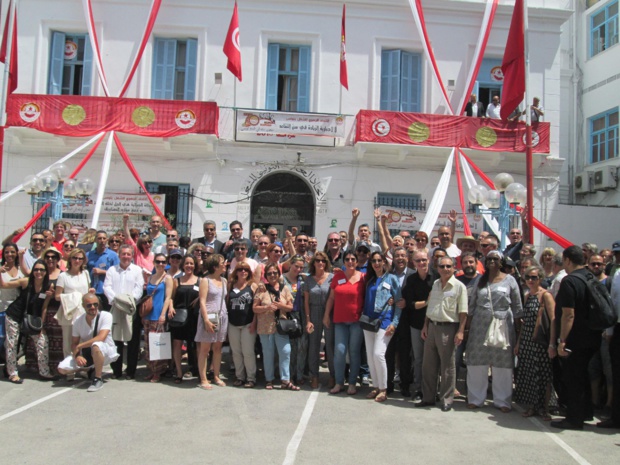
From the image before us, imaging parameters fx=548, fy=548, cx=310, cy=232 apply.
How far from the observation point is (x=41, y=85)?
14.4 meters

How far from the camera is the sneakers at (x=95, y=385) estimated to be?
6.05 meters

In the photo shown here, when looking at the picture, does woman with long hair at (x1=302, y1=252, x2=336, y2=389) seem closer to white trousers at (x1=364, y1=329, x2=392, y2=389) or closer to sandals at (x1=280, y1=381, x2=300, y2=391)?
sandals at (x1=280, y1=381, x2=300, y2=391)

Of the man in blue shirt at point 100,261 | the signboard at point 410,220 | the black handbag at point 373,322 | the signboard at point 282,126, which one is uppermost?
the signboard at point 282,126

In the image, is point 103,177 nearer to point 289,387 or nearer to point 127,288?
point 127,288

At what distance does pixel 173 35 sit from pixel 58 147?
4.24 meters

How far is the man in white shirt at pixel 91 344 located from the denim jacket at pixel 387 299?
2.99 meters

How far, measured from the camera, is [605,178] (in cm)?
1611

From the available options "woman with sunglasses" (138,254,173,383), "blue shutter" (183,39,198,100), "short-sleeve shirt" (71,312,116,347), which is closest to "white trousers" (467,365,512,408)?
"woman with sunglasses" (138,254,173,383)

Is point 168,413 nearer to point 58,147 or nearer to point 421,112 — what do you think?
point 58,147

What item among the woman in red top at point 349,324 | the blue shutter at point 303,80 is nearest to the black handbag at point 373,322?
the woman in red top at point 349,324

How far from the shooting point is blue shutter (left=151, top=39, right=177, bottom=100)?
578 inches

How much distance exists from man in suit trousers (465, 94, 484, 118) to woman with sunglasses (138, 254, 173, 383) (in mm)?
10421

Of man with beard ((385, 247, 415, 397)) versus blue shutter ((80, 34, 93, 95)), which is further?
blue shutter ((80, 34, 93, 95))

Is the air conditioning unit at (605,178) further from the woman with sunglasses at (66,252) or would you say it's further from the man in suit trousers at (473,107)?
the woman with sunglasses at (66,252)
